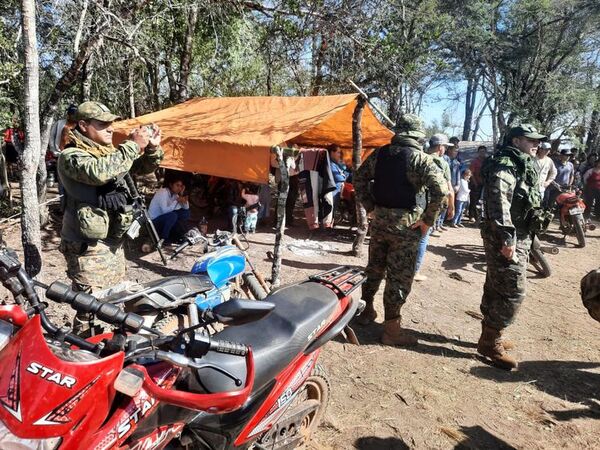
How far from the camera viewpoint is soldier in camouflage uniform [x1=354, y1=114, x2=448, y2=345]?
142 inches

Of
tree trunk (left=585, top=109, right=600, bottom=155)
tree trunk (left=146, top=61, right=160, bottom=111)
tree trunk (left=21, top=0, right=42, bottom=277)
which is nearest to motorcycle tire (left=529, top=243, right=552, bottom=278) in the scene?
tree trunk (left=21, top=0, right=42, bottom=277)

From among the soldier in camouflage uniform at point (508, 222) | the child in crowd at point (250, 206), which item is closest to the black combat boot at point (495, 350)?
the soldier in camouflage uniform at point (508, 222)

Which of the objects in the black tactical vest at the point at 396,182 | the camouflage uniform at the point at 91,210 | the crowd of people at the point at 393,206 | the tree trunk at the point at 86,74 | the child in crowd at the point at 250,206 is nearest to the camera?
the camouflage uniform at the point at 91,210

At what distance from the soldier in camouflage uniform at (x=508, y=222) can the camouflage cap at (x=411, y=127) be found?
1.97 feet

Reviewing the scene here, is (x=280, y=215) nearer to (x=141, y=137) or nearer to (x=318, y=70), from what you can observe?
(x=141, y=137)

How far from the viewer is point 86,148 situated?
276 centimetres

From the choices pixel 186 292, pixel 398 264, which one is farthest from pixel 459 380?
pixel 186 292

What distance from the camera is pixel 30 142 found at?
3.18 meters

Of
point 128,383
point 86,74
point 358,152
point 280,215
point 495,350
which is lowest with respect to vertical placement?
point 495,350

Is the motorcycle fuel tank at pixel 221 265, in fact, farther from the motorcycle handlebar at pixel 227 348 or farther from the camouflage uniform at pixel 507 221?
the camouflage uniform at pixel 507 221

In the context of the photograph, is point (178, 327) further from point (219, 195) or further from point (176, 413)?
point (219, 195)

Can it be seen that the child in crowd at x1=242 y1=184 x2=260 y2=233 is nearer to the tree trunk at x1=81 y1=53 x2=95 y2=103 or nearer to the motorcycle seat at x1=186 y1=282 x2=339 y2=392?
the tree trunk at x1=81 y1=53 x2=95 y2=103

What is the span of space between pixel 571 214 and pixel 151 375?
8.45m

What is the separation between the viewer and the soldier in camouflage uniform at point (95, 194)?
266 cm
